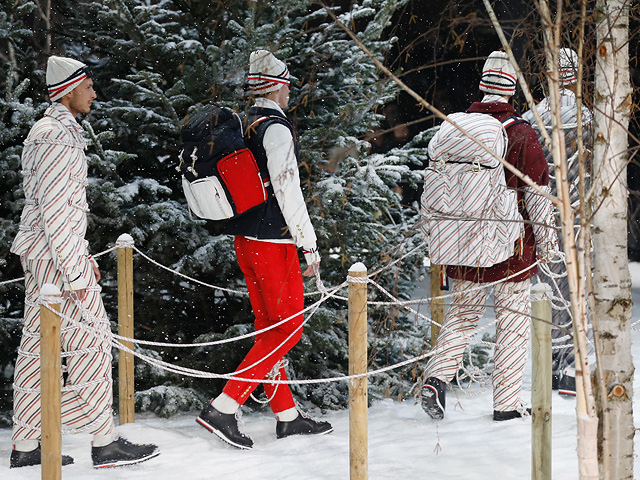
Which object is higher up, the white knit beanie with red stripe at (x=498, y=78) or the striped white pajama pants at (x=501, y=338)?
the white knit beanie with red stripe at (x=498, y=78)

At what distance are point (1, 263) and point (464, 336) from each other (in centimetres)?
274

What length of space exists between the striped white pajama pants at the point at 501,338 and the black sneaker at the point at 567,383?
2.55 ft

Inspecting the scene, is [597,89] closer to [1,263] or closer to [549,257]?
[549,257]

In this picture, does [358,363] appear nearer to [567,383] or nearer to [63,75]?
[63,75]

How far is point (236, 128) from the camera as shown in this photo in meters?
4.02

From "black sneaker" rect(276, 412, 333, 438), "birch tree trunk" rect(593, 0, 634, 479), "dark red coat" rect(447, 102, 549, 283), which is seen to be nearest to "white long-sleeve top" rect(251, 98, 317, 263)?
"dark red coat" rect(447, 102, 549, 283)

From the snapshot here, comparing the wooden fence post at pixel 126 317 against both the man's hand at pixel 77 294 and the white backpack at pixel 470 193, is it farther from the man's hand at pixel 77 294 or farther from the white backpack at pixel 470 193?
the white backpack at pixel 470 193

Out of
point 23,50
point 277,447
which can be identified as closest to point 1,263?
point 23,50

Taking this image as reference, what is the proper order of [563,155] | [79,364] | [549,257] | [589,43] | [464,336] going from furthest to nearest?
1. [464,336]
2. [549,257]
3. [79,364]
4. [589,43]
5. [563,155]

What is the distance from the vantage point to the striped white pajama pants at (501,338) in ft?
14.8

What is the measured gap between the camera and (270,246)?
4020 mm

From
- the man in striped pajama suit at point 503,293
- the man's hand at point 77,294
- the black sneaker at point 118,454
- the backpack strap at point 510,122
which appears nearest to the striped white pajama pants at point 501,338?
the man in striped pajama suit at point 503,293

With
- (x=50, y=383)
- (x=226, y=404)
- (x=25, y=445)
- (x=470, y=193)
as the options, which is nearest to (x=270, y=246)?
(x=226, y=404)

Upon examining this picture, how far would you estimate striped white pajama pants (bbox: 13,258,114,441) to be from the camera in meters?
3.80
